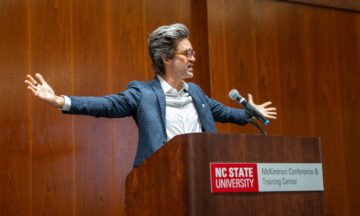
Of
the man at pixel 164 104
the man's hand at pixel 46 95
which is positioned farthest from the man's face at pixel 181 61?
the man's hand at pixel 46 95

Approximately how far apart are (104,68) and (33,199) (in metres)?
0.88

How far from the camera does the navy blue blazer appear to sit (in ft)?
8.24

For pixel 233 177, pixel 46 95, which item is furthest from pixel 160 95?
pixel 233 177

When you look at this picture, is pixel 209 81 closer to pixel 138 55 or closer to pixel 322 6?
pixel 138 55

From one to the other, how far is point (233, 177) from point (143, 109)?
68 cm

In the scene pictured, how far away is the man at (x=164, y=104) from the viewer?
2564 millimetres

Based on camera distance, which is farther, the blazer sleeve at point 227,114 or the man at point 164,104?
the blazer sleeve at point 227,114

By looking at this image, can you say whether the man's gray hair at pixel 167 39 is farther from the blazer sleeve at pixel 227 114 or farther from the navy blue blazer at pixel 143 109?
the blazer sleeve at pixel 227 114

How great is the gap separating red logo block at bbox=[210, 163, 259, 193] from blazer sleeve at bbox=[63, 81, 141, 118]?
0.66 meters

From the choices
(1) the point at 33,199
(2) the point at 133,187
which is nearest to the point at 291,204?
(2) the point at 133,187

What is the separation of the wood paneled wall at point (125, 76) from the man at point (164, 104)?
0.84m

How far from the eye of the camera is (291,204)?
7.30 feet

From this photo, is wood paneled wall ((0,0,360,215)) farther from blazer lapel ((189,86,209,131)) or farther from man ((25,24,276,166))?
blazer lapel ((189,86,209,131))

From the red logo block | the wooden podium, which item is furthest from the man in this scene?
the red logo block
